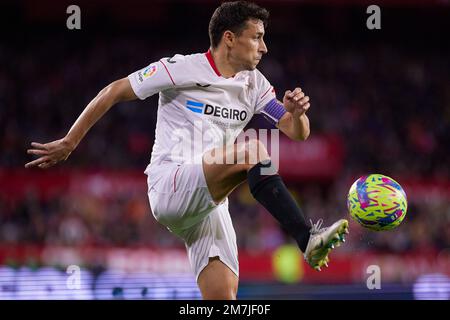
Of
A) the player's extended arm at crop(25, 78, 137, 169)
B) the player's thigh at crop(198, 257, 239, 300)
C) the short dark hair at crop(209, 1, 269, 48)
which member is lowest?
the player's thigh at crop(198, 257, 239, 300)

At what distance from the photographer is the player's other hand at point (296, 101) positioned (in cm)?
472

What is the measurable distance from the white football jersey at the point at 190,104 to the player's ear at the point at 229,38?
17 centimetres

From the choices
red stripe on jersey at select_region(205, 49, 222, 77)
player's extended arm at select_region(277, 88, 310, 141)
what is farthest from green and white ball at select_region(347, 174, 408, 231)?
red stripe on jersey at select_region(205, 49, 222, 77)

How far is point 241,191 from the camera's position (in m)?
16.8

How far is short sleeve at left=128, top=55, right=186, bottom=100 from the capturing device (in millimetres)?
5031

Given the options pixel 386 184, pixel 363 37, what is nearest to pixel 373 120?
pixel 363 37

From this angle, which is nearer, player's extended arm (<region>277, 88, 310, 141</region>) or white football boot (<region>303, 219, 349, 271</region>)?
white football boot (<region>303, 219, 349, 271</region>)

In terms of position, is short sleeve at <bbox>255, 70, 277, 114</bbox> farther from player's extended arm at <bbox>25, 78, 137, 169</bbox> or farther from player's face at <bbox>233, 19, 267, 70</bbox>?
player's extended arm at <bbox>25, 78, 137, 169</bbox>

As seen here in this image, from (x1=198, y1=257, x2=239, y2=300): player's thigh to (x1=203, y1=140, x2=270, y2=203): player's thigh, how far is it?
72 centimetres

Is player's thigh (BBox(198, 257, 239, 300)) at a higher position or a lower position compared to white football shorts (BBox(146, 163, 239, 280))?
lower

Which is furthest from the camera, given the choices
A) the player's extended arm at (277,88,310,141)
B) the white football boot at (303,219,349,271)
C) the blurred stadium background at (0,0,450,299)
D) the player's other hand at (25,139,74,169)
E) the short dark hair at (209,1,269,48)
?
the blurred stadium background at (0,0,450,299)

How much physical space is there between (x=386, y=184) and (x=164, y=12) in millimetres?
15933

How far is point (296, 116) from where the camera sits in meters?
5.00

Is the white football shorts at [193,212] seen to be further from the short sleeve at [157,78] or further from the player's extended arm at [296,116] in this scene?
the player's extended arm at [296,116]
